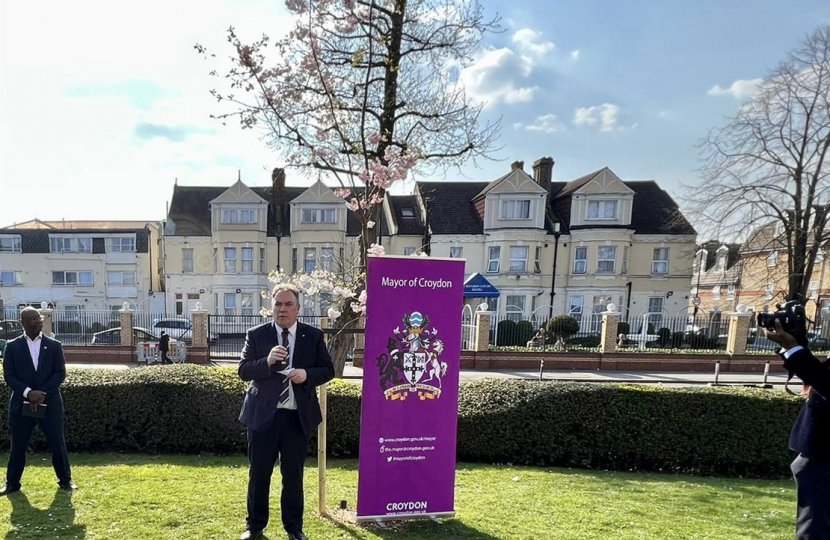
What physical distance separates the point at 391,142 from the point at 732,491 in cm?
656

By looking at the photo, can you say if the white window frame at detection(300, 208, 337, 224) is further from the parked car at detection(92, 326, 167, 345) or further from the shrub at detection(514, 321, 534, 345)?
the shrub at detection(514, 321, 534, 345)

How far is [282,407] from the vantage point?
293 cm

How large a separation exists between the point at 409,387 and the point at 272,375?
118 cm

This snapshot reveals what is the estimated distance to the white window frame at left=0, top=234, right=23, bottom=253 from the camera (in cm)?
2659

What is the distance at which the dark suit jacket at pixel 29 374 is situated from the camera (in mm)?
3778

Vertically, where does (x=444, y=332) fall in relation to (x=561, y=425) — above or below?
above

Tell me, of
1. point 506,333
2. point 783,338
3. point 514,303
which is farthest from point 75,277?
point 783,338

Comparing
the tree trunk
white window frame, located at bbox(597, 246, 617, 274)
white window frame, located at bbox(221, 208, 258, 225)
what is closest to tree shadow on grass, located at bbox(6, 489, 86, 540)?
the tree trunk

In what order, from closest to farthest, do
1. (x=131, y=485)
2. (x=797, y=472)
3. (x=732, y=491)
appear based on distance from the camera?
1. (x=797, y=472)
2. (x=131, y=485)
3. (x=732, y=491)

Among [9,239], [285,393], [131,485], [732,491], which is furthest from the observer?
[9,239]

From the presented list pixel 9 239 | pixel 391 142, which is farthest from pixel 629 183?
pixel 9 239

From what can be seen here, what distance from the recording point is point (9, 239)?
87.5 ft

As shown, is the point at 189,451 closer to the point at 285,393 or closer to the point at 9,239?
the point at 285,393

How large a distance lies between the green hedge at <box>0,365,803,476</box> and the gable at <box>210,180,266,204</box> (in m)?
21.1
